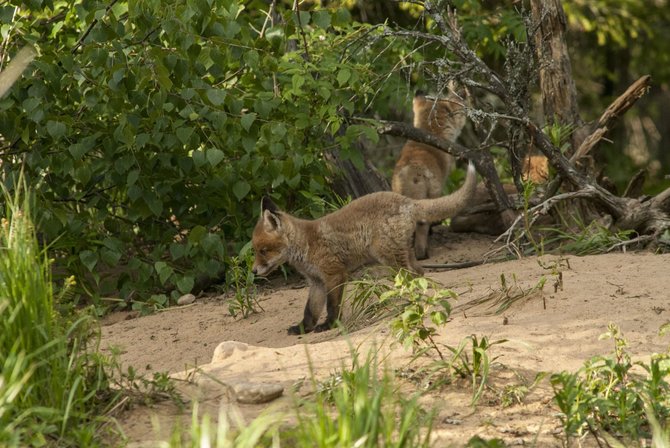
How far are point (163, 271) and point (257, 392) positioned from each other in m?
3.89

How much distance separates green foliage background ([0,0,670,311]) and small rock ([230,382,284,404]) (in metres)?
3.10

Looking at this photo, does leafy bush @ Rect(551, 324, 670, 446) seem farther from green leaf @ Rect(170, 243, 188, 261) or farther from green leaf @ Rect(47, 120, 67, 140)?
green leaf @ Rect(47, 120, 67, 140)

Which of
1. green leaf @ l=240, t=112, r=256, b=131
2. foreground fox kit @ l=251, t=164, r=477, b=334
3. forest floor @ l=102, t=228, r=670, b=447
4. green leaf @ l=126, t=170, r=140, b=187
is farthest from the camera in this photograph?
green leaf @ l=126, t=170, r=140, b=187

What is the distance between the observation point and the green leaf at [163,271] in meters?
8.54

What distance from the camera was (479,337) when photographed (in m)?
5.71

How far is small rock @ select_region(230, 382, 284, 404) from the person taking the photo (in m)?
4.86

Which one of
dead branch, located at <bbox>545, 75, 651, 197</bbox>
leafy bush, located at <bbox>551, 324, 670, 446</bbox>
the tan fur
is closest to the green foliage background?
dead branch, located at <bbox>545, 75, 651, 197</bbox>

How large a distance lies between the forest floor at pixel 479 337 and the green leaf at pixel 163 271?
32cm

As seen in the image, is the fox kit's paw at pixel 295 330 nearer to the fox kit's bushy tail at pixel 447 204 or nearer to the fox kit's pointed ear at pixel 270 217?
the fox kit's pointed ear at pixel 270 217

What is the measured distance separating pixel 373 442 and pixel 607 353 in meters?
2.13

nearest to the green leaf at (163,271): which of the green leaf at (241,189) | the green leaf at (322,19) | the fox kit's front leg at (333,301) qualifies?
the green leaf at (241,189)

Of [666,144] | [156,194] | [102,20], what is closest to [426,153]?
[156,194]

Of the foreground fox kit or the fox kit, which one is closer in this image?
the foreground fox kit

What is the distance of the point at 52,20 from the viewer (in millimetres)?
8547
